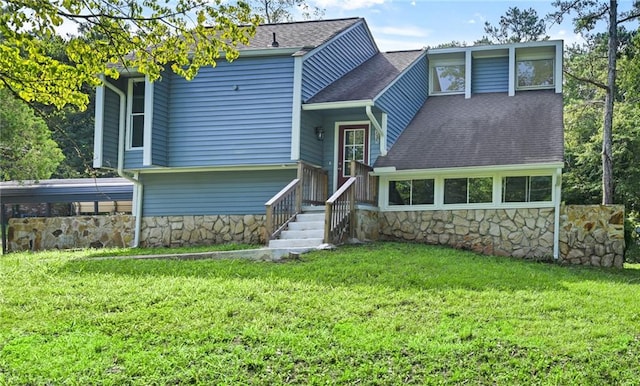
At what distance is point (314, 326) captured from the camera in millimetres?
6973

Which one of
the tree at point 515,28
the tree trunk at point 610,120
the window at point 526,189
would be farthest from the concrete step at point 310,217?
the tree at point 515,28

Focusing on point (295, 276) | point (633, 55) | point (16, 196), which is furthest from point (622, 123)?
point (16, 196)

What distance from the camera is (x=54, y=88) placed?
8375mm

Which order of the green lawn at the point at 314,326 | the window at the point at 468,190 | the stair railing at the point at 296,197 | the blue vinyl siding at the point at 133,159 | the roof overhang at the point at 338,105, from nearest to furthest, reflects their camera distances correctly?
1. the green lawn at the point at 314,326
2. the stair railing at the point at 296,197
3. the roof overhang at the point at 338,105
4. the window at the point at 468,190
5. the blue vinyl siding at the point at 133,159

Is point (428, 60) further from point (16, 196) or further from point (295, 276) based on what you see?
point (16, 196)

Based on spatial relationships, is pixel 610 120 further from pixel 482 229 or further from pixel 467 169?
pixel 482 229

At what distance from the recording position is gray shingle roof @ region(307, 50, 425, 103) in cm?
1402

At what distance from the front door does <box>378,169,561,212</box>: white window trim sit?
34.8 inches

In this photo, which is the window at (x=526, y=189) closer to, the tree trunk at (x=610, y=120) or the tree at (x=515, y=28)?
the tree trunk at (x=610, y=120)

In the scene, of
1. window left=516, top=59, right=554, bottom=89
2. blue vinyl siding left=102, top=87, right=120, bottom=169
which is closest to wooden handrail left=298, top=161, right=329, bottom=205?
blue vinyl siding left=102, top=87, right=120, bottom=169

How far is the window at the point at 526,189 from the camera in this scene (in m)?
13.2

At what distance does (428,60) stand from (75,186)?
10734 millimetres

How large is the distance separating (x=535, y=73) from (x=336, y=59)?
5.39 meters

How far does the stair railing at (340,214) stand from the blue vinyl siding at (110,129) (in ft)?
17.8
